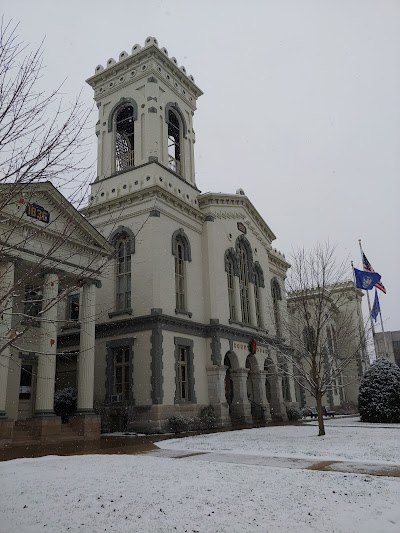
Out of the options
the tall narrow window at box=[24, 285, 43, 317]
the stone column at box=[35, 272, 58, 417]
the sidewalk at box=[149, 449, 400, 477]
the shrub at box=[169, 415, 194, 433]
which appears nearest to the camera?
the tall narrow window at box=[24, 285, 43, 317]

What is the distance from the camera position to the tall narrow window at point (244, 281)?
1178 inches

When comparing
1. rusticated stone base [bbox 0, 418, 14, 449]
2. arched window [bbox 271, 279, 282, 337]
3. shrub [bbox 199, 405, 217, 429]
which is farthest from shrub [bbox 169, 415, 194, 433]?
arched window [bbox 271, 279, 282, 337]

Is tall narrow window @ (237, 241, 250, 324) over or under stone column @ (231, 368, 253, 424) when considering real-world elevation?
over

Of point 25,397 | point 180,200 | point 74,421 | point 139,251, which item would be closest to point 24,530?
point 74,421

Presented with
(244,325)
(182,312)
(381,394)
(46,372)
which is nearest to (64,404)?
(46,372)

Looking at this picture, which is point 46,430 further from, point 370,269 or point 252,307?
point 370,269

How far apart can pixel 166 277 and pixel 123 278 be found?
2435 millimetres

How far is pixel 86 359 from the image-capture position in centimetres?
1923

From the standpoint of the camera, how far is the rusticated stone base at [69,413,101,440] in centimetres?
1823

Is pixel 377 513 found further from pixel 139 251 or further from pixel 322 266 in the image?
pixel 139 251

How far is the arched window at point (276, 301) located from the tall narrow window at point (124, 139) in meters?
14.5

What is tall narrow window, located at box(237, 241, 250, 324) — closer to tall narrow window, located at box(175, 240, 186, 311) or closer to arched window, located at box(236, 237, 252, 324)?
arched window, located at box(236, 237, 252, 324)

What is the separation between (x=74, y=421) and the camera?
731 inches

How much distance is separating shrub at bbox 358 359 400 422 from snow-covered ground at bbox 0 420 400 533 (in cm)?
1349
